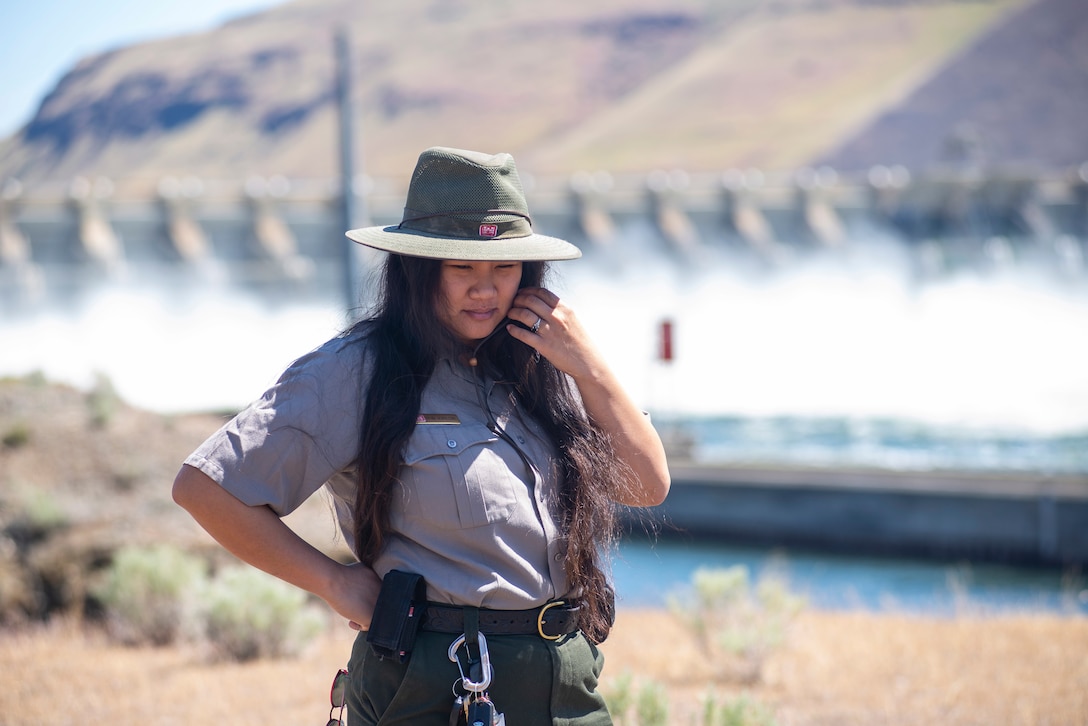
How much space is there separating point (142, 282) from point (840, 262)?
20.4 metres

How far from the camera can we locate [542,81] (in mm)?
108875

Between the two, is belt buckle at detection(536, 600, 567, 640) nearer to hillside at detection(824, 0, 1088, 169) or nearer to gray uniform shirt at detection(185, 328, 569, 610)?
gray uniform shirt at detection(185, 328, 569, 610)

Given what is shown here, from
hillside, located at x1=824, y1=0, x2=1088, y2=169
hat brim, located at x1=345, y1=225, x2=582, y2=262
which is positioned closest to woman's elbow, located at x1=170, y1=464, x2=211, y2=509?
hat brim, located at x1=345, y1=225, x2=582, y2=262

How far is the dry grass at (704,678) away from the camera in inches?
159

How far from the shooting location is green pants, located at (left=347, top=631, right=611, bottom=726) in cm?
178

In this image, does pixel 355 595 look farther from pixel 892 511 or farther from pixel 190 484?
pixel 892 511

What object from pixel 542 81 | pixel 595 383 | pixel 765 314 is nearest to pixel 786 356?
pixel 765 314

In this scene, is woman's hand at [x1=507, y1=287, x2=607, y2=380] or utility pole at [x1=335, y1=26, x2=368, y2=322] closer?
woman's hand at [x1=507, y1=287, x2=607, y2=380]

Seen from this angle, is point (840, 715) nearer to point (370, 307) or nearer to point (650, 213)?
point (370, 307)

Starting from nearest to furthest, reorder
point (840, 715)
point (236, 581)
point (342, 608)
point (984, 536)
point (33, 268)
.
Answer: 1. point (342, 608)
2. point (840, 715)
3. point (236, 581)
4. point (984, 536)
5. point (33, 268)

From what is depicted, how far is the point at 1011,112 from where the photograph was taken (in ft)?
Answer: 253

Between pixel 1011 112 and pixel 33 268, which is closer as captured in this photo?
pixel 33 268

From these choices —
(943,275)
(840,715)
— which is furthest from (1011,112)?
(840,715)

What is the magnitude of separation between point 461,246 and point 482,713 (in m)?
0.73
